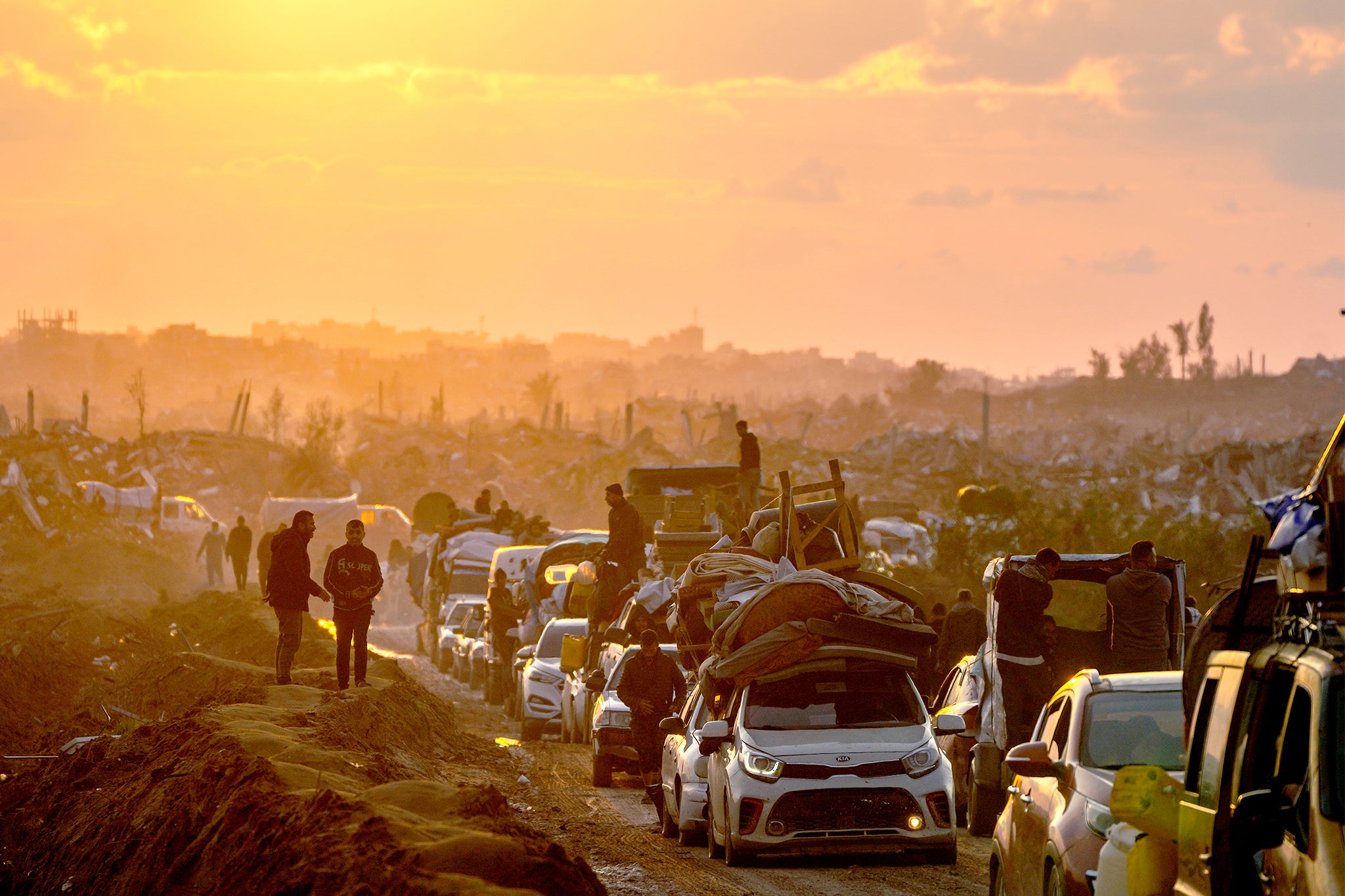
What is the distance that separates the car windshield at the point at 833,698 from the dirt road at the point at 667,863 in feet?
3.51

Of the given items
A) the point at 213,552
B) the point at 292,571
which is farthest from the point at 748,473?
the point at 213,552

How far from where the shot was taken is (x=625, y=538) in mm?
23594

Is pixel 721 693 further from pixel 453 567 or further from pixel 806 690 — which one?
pixel 453 567

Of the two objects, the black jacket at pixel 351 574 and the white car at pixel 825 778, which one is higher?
the black jacket at pixel 351 574

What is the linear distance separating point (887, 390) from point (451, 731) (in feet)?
352

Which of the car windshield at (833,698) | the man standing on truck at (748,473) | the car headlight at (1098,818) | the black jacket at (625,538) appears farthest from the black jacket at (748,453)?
the car headlight at (1098,818)

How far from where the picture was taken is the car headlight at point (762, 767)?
12641 millimetres

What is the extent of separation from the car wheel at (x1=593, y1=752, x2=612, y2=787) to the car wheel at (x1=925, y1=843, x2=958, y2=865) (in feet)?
19.9

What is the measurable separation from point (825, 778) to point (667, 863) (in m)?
1.48

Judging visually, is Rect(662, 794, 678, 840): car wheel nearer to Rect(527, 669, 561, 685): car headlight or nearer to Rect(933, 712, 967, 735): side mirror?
Rect(933, 712, 967, 735): side mirror

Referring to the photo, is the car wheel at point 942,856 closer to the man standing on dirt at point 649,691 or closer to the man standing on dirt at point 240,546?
the man standing on dirt at point 649,691

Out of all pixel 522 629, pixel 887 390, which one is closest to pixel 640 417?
pixel 887 390

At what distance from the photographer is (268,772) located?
12.4 metres

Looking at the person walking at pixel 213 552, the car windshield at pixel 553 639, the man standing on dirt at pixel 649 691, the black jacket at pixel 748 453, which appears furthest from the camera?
the person walking at pixel 213 552
